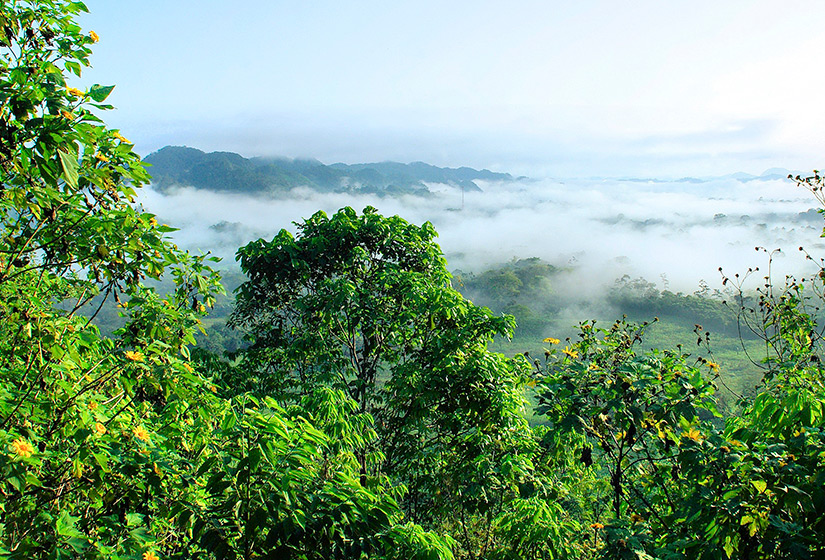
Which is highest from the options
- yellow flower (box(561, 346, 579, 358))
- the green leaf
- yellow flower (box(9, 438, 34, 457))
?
the green leaf

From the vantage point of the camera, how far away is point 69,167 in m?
2.34

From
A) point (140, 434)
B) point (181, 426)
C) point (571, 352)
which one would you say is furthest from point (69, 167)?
point (571, 352)

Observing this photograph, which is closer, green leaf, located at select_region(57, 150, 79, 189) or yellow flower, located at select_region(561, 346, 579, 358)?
green leaf, located at select_region(57, 150, 79, 189)

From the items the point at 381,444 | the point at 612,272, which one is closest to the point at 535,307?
the point at 612,272

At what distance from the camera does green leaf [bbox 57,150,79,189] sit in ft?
7.47

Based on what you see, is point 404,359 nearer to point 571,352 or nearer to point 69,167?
point 571,352

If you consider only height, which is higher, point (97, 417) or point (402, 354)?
point (97, 417)

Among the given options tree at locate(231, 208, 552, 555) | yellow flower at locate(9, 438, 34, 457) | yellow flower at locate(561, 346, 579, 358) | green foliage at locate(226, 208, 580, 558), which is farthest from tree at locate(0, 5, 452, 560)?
tree at locate(231, 208, 552, 555)

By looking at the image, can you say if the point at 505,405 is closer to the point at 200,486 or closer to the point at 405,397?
the point at 405,397

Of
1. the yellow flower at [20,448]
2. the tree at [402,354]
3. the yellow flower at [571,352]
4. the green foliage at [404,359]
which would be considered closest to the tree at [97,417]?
the yellow flower at [20,448]

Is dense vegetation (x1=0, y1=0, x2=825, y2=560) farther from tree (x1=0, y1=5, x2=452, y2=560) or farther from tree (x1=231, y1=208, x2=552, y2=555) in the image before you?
tree (x1=231, y1=208, x2=552, y2=555)

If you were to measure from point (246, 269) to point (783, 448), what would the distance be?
8821 mm

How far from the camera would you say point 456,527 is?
323 inches

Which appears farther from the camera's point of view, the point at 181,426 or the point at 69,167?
A: the point at 181,426
